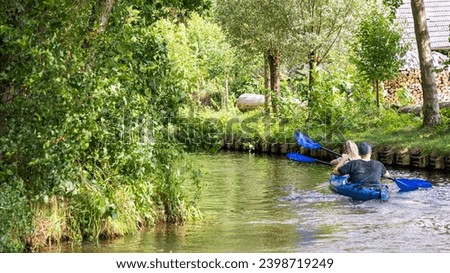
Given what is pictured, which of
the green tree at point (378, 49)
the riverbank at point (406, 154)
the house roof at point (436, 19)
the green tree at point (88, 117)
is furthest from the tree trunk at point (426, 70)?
the house roof at point (436, 19)

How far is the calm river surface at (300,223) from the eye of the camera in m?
16.0

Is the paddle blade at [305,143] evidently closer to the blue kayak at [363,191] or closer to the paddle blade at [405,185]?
the blue kayak at [363,191]

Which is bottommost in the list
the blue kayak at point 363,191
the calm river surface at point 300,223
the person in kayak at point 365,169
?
the calm river surface at point 300,223

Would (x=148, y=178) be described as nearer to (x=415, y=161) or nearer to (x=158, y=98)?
(x=158, y=98)

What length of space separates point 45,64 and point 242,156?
20417 millimetres

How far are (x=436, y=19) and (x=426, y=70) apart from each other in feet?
65.6

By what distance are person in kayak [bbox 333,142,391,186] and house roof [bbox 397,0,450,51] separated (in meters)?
26.4

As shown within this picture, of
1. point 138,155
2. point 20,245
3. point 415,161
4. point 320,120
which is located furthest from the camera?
point 320,120

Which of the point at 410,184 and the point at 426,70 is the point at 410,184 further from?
the point at 426,70

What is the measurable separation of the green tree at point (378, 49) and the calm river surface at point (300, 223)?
24.9 feet

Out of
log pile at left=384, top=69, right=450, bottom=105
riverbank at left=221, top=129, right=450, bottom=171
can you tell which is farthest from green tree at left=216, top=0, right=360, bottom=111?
riverbank at left=221, top=129, right=450, bottom=171

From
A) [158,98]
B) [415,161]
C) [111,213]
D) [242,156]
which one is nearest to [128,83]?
[158,98]

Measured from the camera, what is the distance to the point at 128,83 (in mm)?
16922

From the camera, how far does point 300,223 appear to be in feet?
61.0
